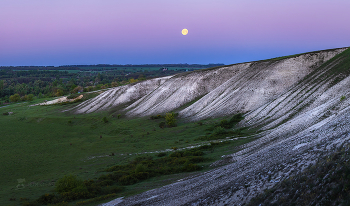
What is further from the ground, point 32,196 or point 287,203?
point 287,203

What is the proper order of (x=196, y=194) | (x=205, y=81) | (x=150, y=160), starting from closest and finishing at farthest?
(x=196, y=194) → (x=150, y=160) → (x=205, y=81)

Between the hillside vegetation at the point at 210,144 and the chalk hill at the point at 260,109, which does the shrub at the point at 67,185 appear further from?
the chalk hill at the point at 260,109

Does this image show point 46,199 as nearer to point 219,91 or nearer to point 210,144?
point 210,144

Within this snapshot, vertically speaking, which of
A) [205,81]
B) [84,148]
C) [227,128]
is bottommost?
[84,148]

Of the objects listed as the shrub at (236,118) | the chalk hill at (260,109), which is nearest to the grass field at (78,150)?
the shrub at (236,118)

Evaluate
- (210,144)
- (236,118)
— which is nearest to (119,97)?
(236,118)

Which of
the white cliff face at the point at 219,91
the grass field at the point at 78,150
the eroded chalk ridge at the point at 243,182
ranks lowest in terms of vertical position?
the grass field at the point at 78,150

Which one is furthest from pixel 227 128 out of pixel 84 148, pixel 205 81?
pixel 205 81

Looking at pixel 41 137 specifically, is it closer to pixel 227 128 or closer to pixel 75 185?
pixel 75 185

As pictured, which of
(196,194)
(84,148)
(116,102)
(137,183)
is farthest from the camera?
(116,102)
